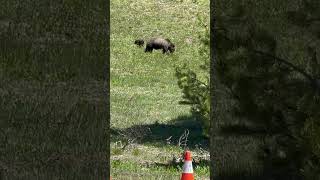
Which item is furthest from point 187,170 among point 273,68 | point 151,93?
point 151,93

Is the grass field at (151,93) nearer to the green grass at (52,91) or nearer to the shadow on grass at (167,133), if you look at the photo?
the shadow on grass at (167,133)

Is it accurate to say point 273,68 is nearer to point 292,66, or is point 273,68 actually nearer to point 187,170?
point 292,66

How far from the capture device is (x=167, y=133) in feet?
67.4

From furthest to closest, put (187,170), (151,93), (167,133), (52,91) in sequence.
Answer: (151,93) < (167,133) < (187,170) < (52,91)

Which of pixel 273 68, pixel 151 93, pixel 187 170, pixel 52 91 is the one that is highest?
pixel 273 68

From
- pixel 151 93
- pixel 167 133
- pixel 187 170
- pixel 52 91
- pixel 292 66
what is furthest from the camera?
pixel 151 93

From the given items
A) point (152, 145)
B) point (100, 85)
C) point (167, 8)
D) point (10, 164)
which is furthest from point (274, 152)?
point (167, 8)

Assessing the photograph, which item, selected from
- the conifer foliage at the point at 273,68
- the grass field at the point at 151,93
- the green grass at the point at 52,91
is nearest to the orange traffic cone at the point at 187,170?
the conifer foliage at the point at 273,68

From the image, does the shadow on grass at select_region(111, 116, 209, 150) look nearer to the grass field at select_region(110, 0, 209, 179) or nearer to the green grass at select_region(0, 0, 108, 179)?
the grass field at select_region(110, 0, 209, 179)

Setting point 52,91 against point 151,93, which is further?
point 151,93

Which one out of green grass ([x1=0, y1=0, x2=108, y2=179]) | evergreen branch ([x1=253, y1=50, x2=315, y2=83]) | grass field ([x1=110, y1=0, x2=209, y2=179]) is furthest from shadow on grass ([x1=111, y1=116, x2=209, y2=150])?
evergreen branch ([x1=253, y1=50, x2=315, y2=83])

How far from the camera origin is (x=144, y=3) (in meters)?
39.4

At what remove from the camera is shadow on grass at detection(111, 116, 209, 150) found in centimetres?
1799

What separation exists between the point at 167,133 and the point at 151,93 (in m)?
Result: 5.89
